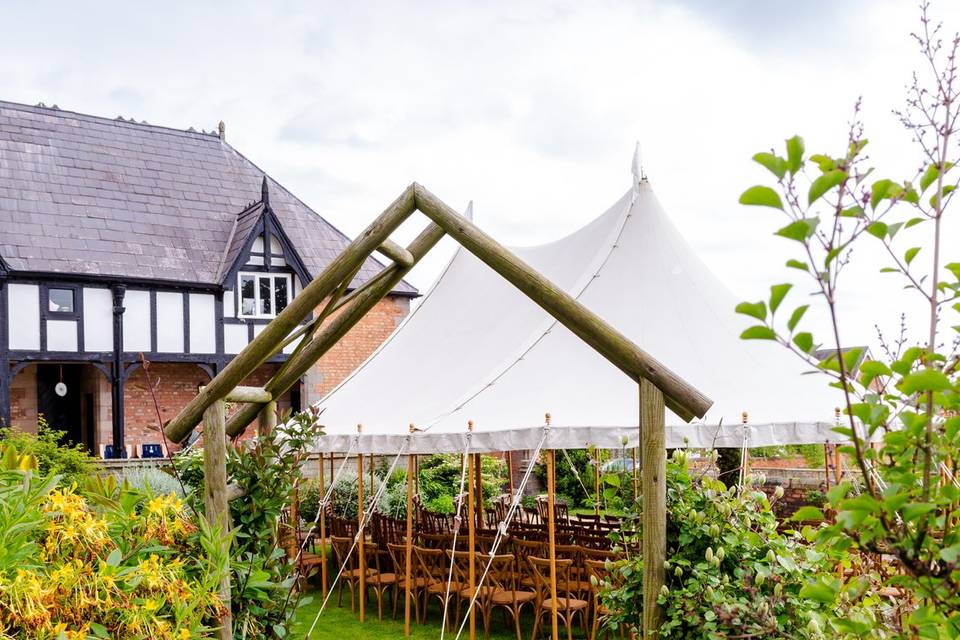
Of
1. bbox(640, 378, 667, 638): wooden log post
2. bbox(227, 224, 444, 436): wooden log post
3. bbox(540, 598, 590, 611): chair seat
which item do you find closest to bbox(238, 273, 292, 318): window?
bbox(540, 598, 590, 611): chair seat

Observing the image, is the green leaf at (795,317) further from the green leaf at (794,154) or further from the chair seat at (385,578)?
the chair seat at (385,578)

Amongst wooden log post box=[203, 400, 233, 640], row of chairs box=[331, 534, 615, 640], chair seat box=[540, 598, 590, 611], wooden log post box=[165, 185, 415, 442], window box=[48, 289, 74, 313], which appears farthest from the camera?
window box=[48, 289, 74, 313]

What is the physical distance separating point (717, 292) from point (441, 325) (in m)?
2.88

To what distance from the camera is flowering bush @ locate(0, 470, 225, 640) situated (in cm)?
241

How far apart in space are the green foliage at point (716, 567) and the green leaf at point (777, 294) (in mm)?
1990

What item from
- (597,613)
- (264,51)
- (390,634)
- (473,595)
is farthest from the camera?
(264,51)

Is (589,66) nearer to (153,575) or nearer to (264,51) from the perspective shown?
(264,51)

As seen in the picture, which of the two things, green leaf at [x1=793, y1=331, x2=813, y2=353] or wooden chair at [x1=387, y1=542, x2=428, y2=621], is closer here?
green leaf at [x1=793, y1=331, x2=813, y2=353]

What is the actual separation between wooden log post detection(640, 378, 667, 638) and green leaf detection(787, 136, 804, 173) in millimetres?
2316

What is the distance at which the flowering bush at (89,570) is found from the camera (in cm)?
241

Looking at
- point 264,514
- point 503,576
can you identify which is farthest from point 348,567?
point 264,514

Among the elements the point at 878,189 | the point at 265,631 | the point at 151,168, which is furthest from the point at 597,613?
the point at 151,168

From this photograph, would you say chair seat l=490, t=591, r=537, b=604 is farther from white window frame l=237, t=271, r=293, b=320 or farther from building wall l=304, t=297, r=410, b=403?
white window frame l=237, t=271, r=293, b=320

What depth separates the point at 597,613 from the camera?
6.23 m
